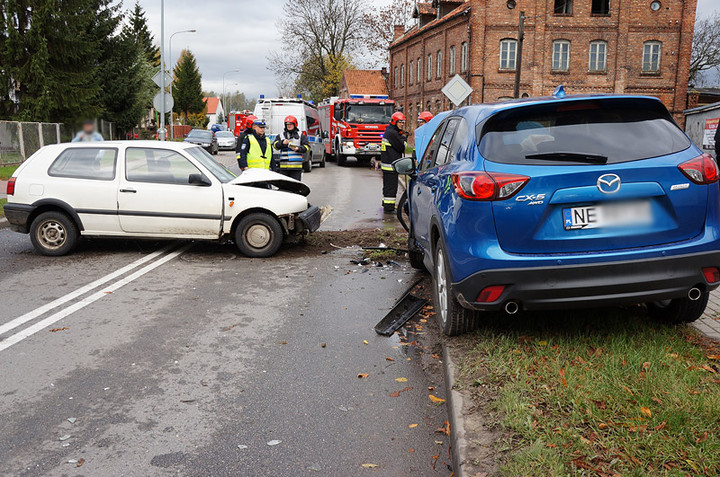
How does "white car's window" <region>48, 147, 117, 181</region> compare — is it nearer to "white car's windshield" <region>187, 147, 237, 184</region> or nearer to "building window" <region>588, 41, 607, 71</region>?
"white car's windshield" <region>187, 147, 237, 184</region>

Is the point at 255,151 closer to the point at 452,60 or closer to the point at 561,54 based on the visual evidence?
the point at 561,54

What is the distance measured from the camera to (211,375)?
4559 millimetres

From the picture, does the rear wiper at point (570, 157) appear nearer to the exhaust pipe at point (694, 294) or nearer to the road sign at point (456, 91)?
the exhaust pipe at point (694, 294)

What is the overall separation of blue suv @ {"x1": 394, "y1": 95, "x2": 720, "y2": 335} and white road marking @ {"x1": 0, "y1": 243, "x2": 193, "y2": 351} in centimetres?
362

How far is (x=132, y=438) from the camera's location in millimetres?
3580

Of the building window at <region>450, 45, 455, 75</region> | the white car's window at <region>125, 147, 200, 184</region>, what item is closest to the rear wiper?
the white car's window at <region>125, 147, 200, 184</region>

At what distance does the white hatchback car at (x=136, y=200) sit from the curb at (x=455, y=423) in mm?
4935

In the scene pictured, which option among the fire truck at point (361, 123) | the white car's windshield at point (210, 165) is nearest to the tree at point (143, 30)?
the fire truck at point (361, 123)

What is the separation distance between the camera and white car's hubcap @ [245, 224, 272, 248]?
8828 mm

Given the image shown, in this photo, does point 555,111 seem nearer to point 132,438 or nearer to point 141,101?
point 132,438

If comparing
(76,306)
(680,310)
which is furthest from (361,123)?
(680,310)

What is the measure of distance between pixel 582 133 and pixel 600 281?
40.8 inches

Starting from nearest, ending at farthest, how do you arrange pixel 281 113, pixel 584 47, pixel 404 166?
pixel 404 166, pixel 281 113, pixel 584 47

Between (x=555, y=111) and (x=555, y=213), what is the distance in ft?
2.70
